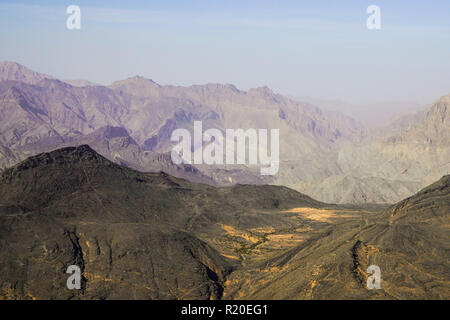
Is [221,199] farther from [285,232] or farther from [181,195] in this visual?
[285,232]

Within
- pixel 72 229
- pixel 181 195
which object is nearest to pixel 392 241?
pixel 72 229

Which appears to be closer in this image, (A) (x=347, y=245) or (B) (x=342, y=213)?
(A) (x=347, y=245)

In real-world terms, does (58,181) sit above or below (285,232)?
above

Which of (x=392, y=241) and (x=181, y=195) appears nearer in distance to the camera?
(x=392, y=241)

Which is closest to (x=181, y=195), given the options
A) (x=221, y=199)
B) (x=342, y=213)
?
(x=221, y=199)

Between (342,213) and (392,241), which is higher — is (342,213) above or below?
below
